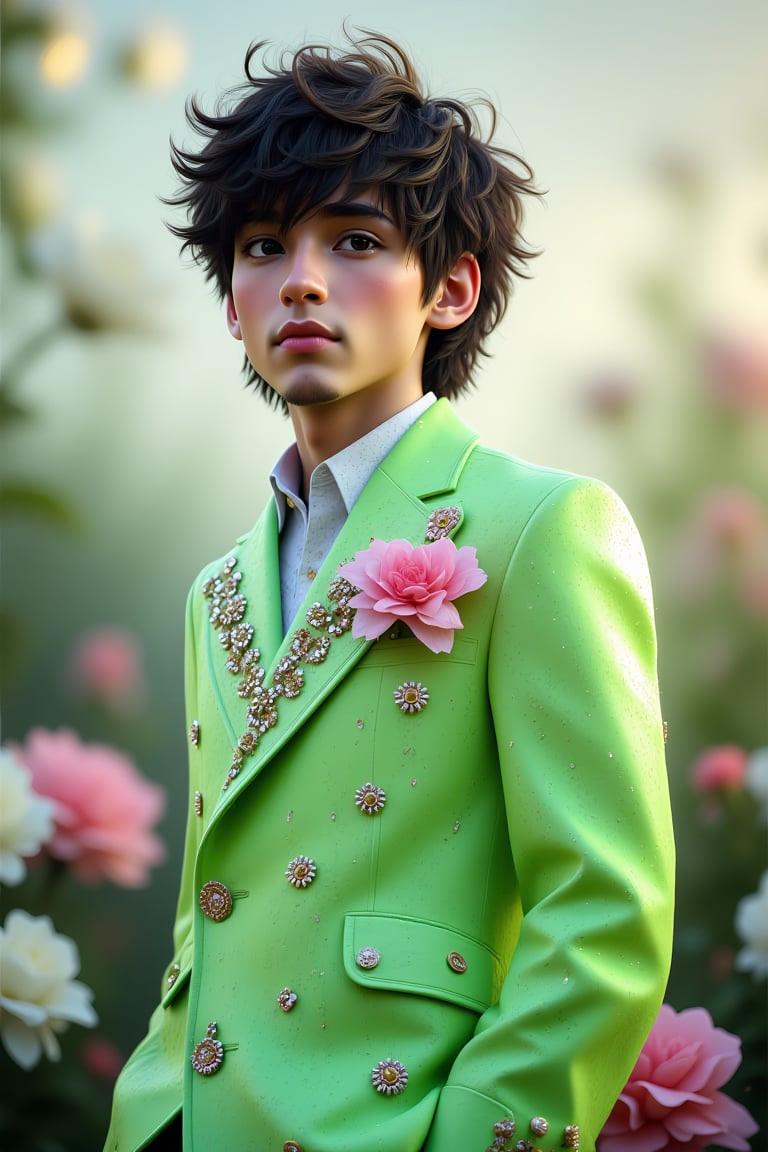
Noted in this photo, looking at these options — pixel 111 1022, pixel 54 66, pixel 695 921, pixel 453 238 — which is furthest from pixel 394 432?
pixel 54 66

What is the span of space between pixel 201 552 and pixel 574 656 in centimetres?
163

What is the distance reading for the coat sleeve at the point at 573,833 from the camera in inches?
49.1

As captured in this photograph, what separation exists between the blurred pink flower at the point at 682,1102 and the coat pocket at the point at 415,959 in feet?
1.45

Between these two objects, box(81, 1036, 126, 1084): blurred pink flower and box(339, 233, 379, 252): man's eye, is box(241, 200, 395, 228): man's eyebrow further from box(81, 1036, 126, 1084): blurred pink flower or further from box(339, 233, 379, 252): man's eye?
box(81, 1036, 126, 1084): blurred pink flower

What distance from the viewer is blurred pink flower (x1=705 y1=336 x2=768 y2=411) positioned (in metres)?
2.75

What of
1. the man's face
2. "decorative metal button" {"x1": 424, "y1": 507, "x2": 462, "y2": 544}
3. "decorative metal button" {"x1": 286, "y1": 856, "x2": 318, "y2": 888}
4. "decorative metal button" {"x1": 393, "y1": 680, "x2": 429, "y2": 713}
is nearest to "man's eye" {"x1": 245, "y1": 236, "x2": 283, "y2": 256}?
the man's face

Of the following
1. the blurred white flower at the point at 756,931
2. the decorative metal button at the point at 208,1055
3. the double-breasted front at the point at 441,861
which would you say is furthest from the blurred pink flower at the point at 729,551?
the decorative metal button at the point at 208,1055

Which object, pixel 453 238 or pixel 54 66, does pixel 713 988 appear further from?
pixel 54 66

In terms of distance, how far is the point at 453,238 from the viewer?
1677 mm

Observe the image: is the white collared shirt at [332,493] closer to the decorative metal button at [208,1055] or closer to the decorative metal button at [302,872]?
the decorative metal button at [302,872]

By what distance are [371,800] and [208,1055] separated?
0.31 m

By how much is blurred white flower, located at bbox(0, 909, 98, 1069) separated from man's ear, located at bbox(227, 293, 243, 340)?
0.88 m

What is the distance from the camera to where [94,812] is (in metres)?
2.23

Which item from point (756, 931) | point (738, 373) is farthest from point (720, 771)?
point (738, 373)
